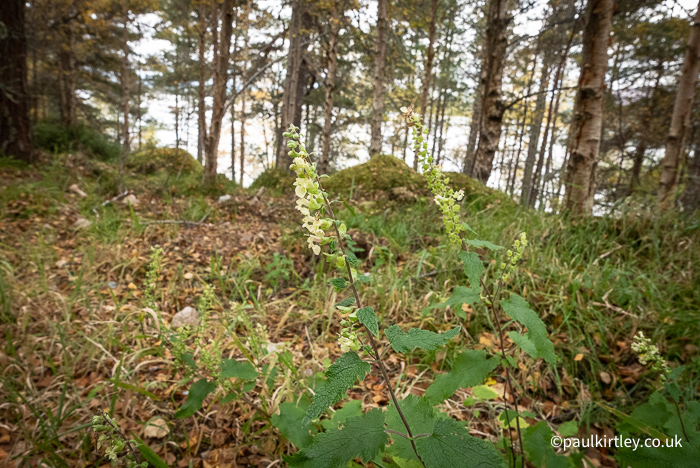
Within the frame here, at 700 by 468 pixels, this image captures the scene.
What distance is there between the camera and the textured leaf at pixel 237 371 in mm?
1321

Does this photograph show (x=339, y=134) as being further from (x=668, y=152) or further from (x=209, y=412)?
(x=209, y=412)

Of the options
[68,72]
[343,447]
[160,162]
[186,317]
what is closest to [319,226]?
[343,447]

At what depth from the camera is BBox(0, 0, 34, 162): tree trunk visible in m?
5.49

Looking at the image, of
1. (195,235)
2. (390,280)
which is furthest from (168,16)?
(390,280)

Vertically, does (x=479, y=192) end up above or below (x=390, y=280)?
above

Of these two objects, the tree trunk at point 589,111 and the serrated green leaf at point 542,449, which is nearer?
the serrated green leaf at point 542,449

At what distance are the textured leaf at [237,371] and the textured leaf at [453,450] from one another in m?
0.80

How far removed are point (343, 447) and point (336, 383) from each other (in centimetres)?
19

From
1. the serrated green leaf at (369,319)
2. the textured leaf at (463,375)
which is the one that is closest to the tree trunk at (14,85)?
the serrated green leaf at (369,319)

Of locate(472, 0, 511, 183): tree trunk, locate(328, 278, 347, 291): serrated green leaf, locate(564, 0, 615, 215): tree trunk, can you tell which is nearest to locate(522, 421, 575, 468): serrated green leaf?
locate(328, 278, 347, 291): serrated green leaf

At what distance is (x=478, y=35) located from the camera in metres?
14.2

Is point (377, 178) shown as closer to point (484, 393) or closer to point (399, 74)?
point (484, 393)

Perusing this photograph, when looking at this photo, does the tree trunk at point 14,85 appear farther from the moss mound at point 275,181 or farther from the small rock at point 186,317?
the small rock at point 186,317

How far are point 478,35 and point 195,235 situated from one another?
1569 cm
